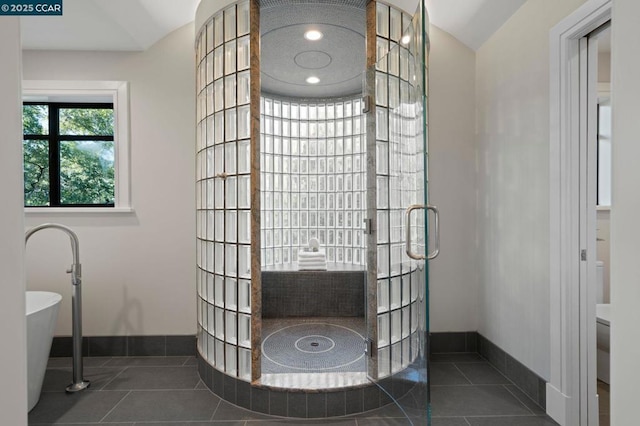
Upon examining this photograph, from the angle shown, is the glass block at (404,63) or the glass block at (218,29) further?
the glass block at (218,29)

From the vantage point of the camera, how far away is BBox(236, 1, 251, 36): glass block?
6.53 ft

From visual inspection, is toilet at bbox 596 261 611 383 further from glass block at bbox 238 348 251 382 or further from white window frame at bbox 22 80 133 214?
white window frame at bbox 22 80 133 214

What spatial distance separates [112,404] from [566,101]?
3193 mm

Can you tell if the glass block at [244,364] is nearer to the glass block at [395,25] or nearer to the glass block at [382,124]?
the glass block at [382,124]

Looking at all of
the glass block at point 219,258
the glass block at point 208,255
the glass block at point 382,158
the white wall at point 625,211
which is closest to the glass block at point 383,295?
the glass block at point 382,158

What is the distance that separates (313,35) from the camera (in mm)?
2732

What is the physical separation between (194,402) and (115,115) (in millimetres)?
2244

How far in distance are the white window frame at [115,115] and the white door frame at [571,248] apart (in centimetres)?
300

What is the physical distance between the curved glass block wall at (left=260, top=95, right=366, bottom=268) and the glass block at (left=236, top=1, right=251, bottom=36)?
6.04 feet

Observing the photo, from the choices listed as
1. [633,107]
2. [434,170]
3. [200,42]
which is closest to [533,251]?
[434,170]

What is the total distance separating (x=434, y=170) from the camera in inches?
107

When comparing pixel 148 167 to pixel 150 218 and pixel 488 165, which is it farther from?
pixel 488 165

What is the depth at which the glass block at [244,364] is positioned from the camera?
200 cm

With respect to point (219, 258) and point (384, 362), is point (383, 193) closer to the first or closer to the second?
point (384, 362)
